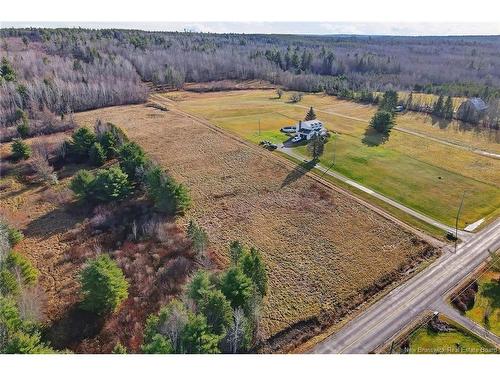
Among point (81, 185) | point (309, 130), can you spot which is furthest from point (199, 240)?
point (309, 130)

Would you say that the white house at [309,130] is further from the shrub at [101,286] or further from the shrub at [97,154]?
the shrub at [101,286]

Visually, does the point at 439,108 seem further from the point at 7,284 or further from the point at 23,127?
the point at 23,127

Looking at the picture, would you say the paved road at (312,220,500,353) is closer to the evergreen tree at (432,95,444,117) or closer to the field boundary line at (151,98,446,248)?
the field boundary line at (151,98,446,248)

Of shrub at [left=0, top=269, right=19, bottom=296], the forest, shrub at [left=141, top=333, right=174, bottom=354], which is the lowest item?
shrub at [left=0, top=269, right=19, bottom=296]

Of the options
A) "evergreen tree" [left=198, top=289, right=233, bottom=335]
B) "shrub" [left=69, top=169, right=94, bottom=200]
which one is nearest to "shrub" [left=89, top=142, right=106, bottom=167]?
"shrub" [left=69, top=169, right=94, bottom=200]

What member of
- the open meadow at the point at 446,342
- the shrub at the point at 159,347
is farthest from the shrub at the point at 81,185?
the open meadow at the point at 446,342

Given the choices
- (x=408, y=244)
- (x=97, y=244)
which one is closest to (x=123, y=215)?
(x=97, y=244)

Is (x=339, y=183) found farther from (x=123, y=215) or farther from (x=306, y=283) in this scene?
(x=123, y=215)
